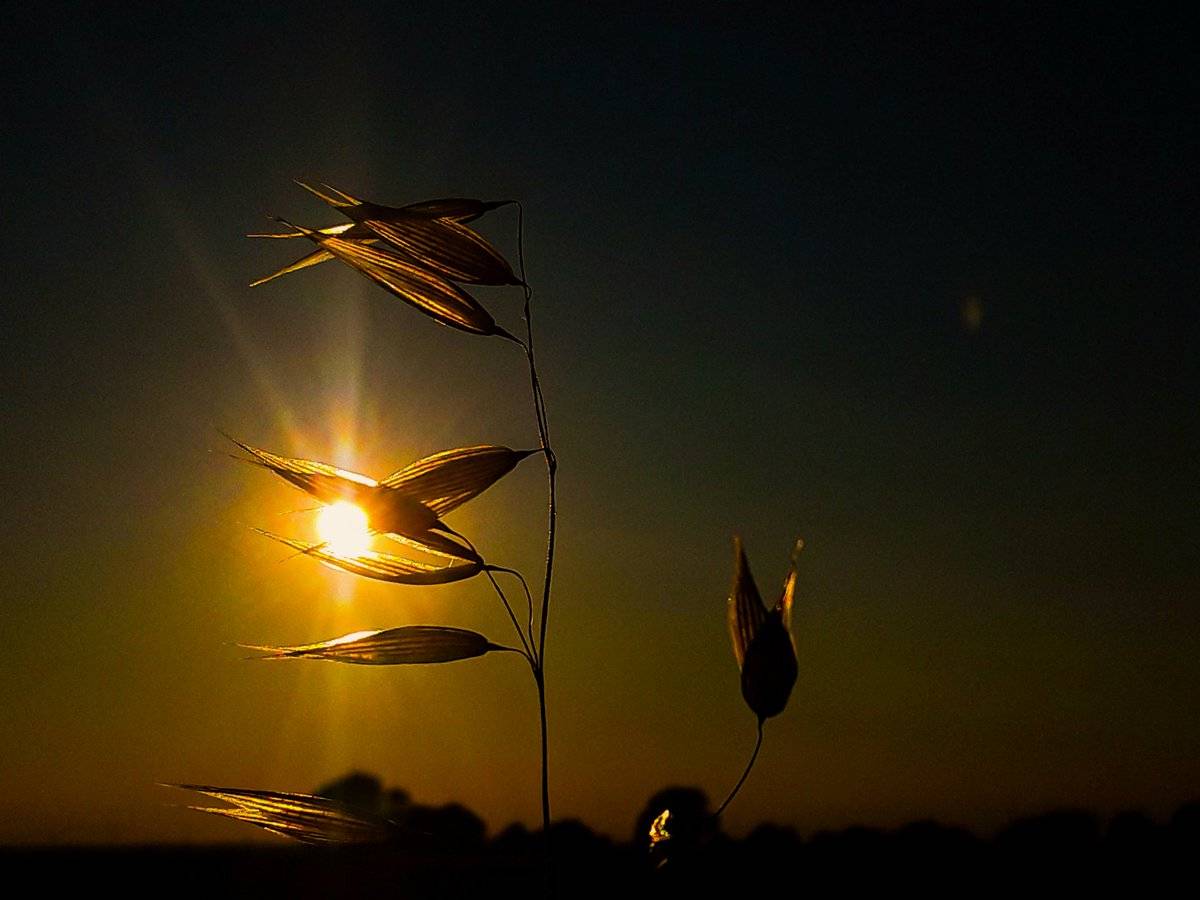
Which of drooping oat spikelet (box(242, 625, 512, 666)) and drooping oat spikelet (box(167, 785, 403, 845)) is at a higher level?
drooping oat spikelet (box(242, 625, 512, 666))

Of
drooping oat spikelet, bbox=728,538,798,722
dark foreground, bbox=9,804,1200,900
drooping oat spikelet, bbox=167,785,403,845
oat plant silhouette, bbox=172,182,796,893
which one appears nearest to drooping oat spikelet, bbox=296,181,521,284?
oat plant silhouette, bbox=172,182,796,893

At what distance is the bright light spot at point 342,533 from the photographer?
0.90 meters

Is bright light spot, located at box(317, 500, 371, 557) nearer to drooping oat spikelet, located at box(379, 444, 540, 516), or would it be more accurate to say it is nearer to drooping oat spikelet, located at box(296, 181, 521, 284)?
drooping oat spikelet, located at box(379, 444, 540, 516)

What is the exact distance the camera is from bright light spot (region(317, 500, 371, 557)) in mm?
898

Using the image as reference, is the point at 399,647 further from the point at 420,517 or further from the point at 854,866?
the point at 854,866

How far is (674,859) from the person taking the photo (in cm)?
83

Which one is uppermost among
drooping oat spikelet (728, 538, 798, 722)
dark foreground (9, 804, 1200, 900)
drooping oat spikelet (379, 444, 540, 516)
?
drooping oat spikelet (379, 444, 540, 516)

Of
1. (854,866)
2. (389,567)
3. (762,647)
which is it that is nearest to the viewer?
(762,647)

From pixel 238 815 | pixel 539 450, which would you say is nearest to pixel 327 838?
pixel 238 815

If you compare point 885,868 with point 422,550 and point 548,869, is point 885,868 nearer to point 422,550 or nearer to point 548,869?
point 548,869

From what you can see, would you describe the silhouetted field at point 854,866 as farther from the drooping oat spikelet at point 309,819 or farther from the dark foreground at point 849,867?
the drooping oat spikelet at point 309,819

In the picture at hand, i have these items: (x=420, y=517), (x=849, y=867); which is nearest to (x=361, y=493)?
(x=420, y=517)

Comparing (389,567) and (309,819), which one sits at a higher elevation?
(389,567)

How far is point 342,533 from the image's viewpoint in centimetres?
92
